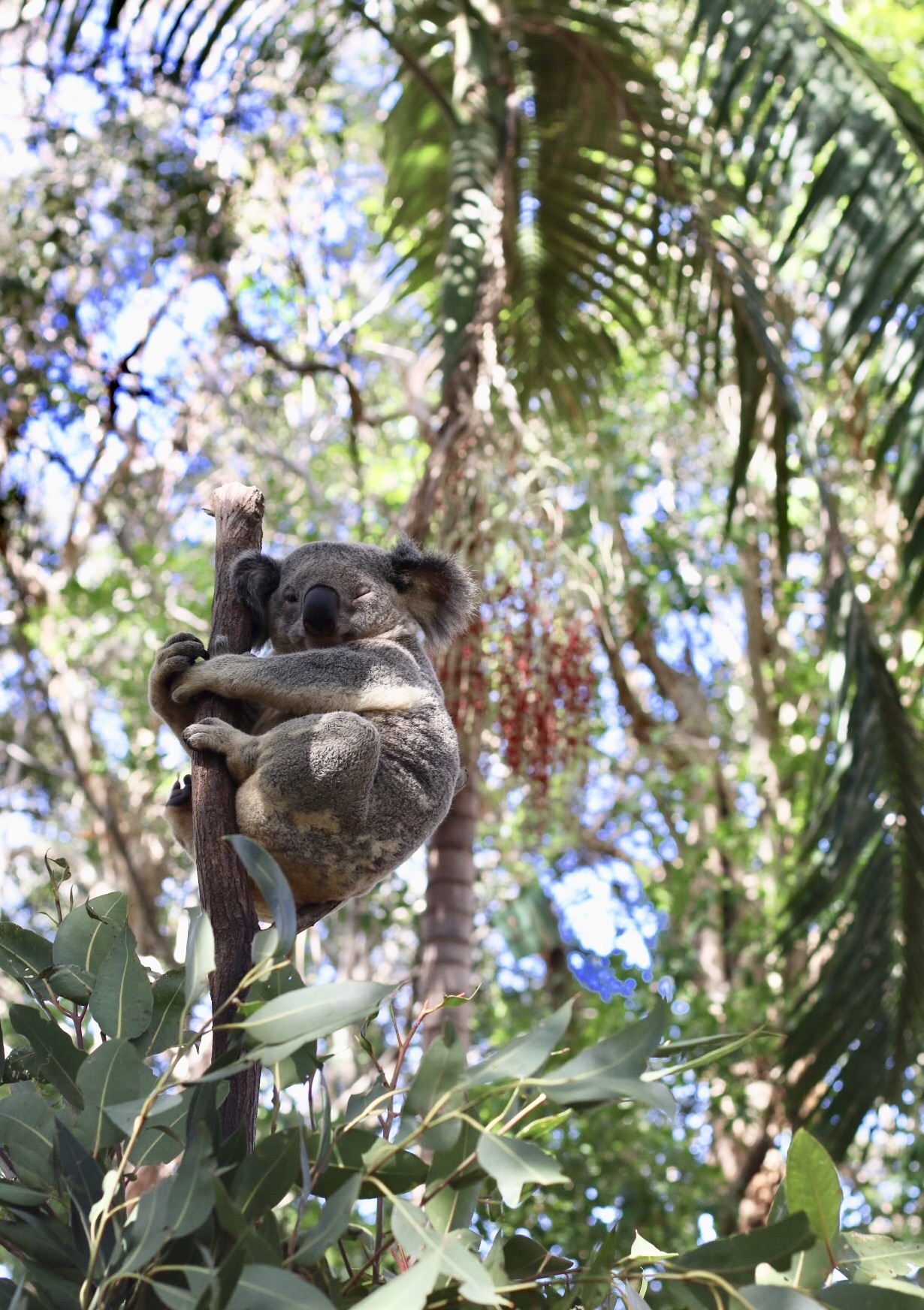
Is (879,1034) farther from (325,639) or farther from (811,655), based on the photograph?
(811,655)

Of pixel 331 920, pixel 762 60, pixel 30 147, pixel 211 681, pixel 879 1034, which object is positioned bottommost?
Result: pixel 331 920

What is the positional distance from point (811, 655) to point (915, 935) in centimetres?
470

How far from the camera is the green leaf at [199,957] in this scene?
3.84 ft

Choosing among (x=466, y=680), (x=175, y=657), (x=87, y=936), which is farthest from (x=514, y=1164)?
(x=466, y=680)

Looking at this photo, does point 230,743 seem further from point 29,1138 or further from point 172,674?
point 29,1138

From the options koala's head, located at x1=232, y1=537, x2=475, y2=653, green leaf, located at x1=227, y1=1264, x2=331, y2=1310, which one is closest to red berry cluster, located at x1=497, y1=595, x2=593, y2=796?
koala's head, located at x1=232, y1=537, x2=475, y2=653

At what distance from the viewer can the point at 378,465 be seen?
9016 millimetres

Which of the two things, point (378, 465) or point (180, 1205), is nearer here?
point (180, 1205)

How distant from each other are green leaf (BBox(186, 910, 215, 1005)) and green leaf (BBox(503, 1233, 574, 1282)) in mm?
504

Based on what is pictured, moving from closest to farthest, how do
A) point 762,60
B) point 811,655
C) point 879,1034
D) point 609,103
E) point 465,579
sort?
point 465,579 < point 879,1034 < point 762,60 < point 609,103 < point 811,655

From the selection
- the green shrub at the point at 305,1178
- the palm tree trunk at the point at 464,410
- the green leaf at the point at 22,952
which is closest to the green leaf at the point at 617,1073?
the green shrub at the point at 305,1178

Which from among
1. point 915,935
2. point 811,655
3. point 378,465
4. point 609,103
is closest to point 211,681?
point 915,935

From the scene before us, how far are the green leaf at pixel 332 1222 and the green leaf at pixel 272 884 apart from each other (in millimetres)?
222

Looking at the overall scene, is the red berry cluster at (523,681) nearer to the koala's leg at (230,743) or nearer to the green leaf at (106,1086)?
the koala's leg at (230,743)
